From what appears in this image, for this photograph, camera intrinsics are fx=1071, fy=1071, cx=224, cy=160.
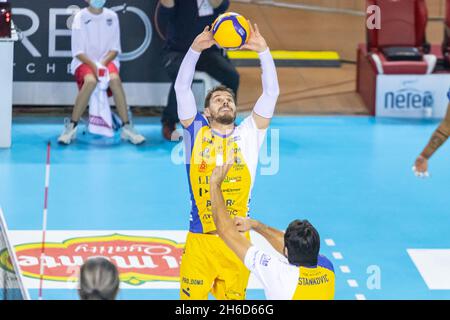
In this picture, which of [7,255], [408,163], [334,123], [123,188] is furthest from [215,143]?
[334,123]

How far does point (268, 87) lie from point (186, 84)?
598mm

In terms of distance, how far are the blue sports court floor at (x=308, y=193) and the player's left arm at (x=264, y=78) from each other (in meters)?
2.29

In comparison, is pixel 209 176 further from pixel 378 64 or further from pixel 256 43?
pixel 378 64

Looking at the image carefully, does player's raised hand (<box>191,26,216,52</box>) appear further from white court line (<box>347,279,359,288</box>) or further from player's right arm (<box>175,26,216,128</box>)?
white court line (<box>347,279,359,288</box>)

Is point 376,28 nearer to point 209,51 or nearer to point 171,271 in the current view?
point 209,51

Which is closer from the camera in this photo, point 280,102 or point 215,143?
Answer: point 215,143

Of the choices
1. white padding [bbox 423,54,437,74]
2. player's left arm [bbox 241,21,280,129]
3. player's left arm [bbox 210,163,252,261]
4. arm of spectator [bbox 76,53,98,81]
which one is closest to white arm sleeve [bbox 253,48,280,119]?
player's left arm [bbox 241,21,280,129]

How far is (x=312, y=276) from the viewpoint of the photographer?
20.8 feet

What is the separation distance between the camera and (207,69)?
1487 cm

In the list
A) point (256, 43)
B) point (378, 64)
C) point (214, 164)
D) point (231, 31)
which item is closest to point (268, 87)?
point (256, 43)

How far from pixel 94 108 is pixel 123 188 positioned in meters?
2.37

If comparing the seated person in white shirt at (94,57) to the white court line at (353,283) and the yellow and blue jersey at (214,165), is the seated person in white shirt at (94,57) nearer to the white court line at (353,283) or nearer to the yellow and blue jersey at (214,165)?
the white court line at (353,283)

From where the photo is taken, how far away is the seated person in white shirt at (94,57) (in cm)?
1456

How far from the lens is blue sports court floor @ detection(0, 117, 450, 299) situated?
34.0ft
